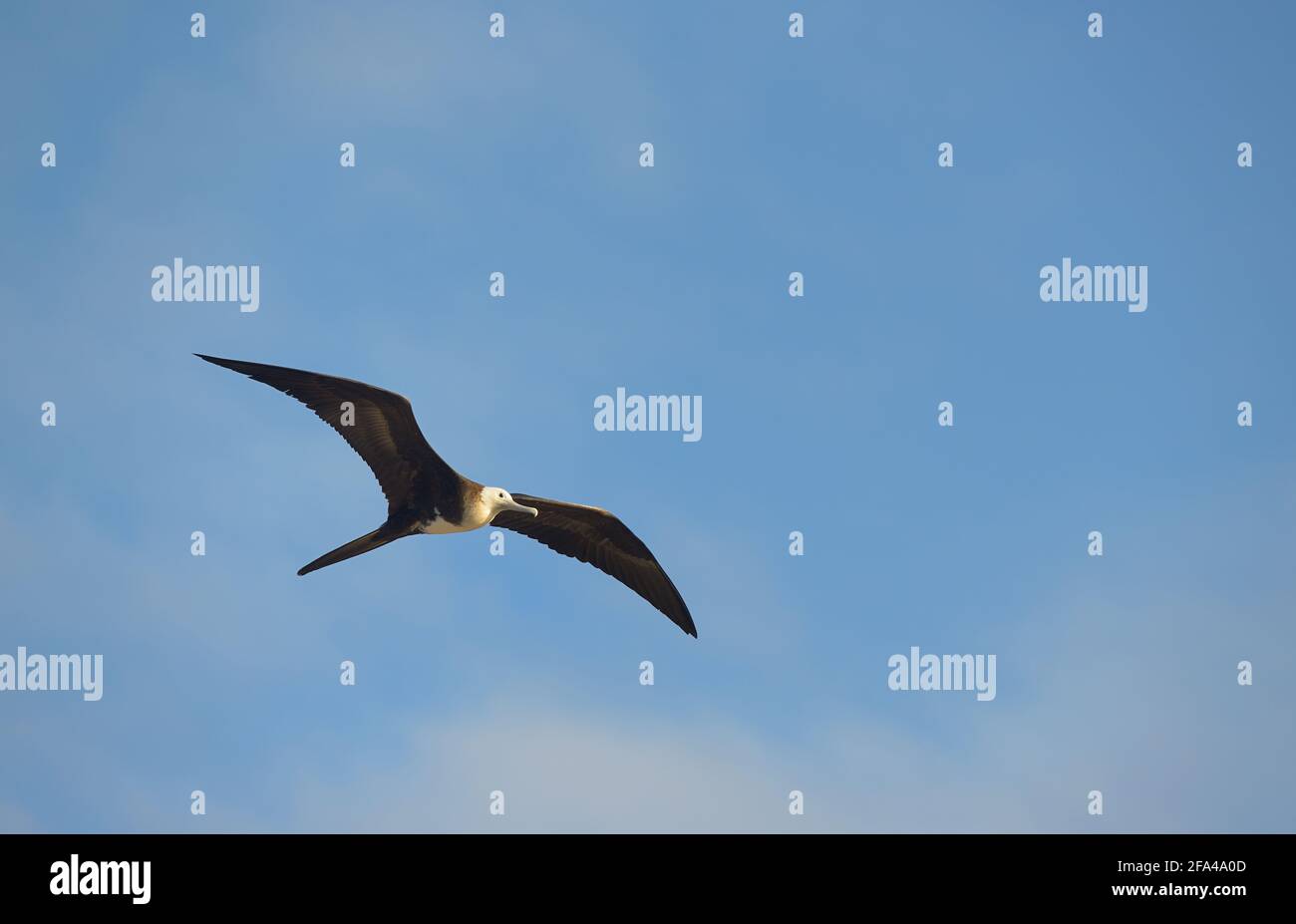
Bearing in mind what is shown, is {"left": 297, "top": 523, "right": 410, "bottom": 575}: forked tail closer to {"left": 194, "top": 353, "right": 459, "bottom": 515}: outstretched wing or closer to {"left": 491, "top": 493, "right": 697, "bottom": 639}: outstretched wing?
{"left": 194, "top": 353, "right": 459, "bottom": 515}: outstretched wing

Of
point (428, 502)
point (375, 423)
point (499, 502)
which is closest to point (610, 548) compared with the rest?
point (499, 502)

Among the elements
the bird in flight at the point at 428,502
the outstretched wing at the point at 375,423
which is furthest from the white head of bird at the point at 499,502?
the outstretched wing at the point at 375,423

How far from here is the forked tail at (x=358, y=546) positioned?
37.2 ft

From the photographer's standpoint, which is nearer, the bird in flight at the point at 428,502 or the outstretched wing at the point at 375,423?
the outstretched wing at the point at 375,423

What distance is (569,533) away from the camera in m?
13.2

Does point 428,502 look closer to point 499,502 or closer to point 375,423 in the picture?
point 499,502

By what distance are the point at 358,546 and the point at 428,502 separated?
27.9 inches

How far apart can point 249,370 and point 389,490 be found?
1.72 m

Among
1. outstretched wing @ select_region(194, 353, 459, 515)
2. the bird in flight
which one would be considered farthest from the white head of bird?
outstretched wing @ select_region(194, 353, 459, 515)

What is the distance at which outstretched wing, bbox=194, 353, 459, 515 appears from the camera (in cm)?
1094

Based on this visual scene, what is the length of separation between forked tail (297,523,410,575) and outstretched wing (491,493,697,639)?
1364 mm

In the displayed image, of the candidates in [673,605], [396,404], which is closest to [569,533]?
[673,605]

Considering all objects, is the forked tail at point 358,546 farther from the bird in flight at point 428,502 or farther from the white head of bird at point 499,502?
the white head of bird at point 499,502
